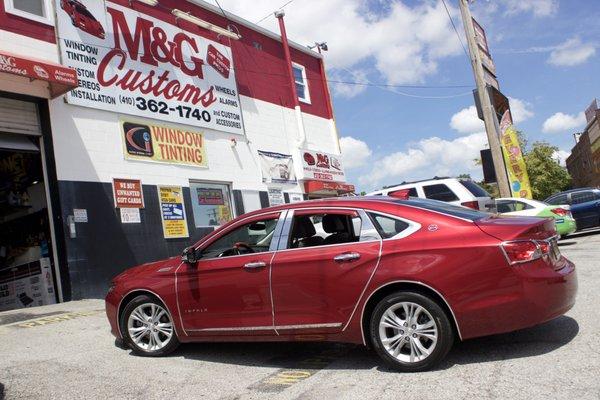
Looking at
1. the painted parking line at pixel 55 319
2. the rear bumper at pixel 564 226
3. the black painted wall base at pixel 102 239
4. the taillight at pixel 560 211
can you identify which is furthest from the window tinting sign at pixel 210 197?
the rear bumper at pixel 564 226

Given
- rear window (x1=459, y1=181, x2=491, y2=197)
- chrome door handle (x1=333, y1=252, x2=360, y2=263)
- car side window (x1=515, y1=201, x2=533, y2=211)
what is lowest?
chrome door handle (x1=333, y1=252, x2=360, y2=263)

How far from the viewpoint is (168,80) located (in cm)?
1438

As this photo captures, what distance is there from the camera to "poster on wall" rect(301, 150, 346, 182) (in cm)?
1938

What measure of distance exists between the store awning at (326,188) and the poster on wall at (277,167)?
2.62 ft

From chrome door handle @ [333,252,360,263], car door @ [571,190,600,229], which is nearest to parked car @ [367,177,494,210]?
car door @ [571,190,600,229]

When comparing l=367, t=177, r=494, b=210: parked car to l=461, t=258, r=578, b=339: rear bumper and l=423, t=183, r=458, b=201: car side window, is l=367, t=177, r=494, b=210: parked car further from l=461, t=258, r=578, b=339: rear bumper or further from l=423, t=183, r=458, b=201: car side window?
l=461, t=258, r=578, b=339: rear bumper

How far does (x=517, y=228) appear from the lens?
177 inches

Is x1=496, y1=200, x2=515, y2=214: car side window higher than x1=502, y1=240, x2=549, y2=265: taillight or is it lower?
higher

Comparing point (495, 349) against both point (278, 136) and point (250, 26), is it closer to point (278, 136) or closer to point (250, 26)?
point (278, 136)

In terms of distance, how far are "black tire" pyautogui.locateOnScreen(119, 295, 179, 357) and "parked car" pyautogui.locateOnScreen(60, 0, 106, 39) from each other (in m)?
8.50

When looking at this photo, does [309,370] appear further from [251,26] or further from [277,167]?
[251,26]

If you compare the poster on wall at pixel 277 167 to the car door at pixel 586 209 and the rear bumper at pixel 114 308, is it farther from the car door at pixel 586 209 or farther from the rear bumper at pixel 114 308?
the rear bumper at pixel 114 308

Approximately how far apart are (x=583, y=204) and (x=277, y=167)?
9705 mm

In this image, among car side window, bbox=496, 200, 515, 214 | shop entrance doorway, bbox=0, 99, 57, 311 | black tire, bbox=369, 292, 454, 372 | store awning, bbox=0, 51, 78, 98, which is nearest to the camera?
black tire, bbox=369, 292, 454, 372
